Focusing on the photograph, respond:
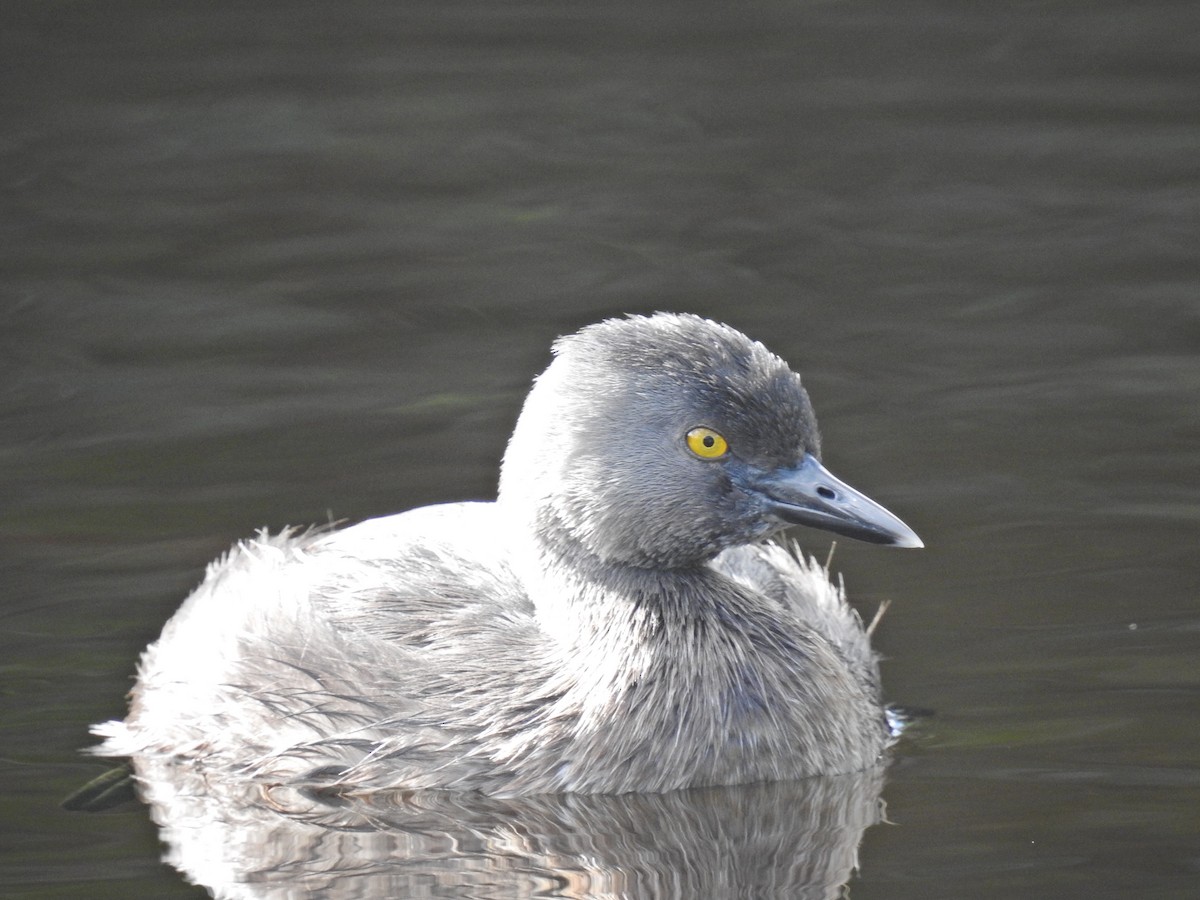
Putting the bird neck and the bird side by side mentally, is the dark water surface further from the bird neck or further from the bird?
the bird neck

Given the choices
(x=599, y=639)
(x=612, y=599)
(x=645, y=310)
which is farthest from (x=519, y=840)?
(x=645, y=310)

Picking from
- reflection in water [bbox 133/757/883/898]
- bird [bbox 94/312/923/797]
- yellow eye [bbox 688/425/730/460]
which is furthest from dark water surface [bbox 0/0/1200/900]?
yellow eye [bbox 688/425/730/460]

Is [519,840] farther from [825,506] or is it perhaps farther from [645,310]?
[645,310]

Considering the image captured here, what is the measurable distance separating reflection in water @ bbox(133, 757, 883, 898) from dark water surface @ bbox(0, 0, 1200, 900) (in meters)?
0.02

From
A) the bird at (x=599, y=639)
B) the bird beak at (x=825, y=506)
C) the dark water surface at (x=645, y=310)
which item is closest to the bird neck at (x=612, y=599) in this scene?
the bird at (x=599, y=639)

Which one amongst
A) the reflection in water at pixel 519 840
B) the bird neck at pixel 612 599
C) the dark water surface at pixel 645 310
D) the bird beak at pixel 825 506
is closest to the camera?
the reflection in water at pixel 519 840

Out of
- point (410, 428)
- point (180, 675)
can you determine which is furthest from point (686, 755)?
point (410, 428)

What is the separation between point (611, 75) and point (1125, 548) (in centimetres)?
671

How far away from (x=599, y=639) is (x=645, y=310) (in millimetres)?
3833

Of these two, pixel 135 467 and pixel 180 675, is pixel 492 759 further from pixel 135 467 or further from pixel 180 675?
pixel 135 467

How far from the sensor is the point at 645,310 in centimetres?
1000

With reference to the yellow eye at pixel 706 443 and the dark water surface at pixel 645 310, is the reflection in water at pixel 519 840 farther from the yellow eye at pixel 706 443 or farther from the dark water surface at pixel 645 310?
the yellow eye at pixel 706 443

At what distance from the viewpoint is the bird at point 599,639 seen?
20.4 feet

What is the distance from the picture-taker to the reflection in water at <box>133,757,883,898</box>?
221 inches
